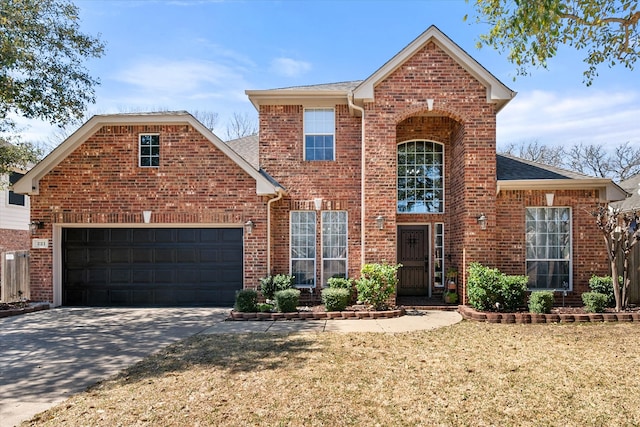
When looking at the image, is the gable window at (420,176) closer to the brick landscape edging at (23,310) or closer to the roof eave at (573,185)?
the roof eave at (573,185)

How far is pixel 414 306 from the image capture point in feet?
35.2

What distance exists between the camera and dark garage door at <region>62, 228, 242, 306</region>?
10.9 m

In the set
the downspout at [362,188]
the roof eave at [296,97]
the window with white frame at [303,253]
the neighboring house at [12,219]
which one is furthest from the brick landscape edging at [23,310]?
the downspout at [362,188]

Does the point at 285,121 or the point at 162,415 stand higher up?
the point at 285,121

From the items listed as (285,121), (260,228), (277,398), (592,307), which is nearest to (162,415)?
(277,398)

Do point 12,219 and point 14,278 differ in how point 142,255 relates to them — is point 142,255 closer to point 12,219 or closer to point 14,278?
point 14,278

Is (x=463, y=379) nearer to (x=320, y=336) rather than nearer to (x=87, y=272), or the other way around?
(x=320, y=336)

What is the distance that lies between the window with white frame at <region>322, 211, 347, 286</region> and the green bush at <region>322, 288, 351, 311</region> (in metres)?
1.52

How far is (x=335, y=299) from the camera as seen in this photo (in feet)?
32.0

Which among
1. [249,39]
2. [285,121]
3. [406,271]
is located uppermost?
[249,39]

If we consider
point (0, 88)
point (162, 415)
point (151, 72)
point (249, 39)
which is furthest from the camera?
point (151, 72)

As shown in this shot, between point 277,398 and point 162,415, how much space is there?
4.07ft

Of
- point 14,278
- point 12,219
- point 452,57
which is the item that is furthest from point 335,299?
point 12,219

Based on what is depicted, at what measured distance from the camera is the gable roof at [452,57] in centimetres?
1036
